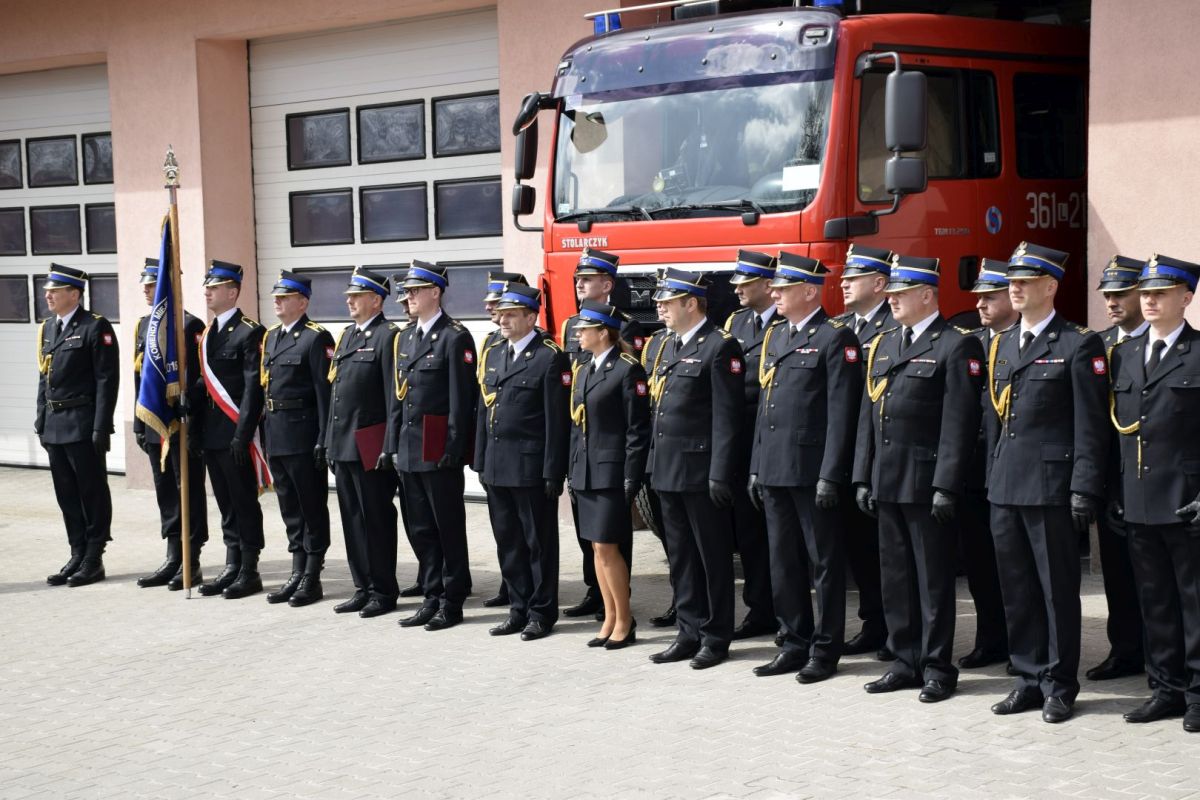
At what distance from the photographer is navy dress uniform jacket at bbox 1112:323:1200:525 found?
646 cm

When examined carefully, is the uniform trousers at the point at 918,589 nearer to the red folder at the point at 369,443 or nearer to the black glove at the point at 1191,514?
the black glove at the point at 1191,514

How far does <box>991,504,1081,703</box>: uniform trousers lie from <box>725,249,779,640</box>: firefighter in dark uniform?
1812 millimetres

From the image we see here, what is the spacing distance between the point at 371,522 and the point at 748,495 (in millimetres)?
2271

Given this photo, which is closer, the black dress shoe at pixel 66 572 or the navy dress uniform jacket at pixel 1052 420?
the navy dress uniform jacket at pixel 1052 420

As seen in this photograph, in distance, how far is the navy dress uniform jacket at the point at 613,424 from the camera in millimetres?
8125

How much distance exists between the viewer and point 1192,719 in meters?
6.42

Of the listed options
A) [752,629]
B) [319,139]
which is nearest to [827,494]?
[752,629]

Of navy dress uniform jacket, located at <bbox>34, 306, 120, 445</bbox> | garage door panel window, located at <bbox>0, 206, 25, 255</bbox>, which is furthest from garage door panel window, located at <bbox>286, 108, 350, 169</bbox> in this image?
navy dress uniform jacket, located at <bbox>34, 306, 120, 445</bbox>

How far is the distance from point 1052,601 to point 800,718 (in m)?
1.14

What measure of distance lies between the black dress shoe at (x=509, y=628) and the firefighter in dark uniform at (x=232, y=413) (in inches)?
79.1

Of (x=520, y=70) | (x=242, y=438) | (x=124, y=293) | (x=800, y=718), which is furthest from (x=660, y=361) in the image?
(x=124, y=293)

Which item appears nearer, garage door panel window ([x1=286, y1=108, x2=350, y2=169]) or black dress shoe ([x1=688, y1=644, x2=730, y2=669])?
black dress shoe ([x1=688, y1=644, x2=730, y2=669])

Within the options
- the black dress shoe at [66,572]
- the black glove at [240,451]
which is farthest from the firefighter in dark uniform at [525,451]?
the black dress shoe at [66,572]

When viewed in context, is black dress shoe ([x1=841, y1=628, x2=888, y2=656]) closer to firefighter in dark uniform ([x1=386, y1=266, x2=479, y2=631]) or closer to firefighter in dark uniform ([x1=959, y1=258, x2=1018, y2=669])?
firefighter in dark uniform ([x1=959, y1=258, x2=1018, y2=669])
